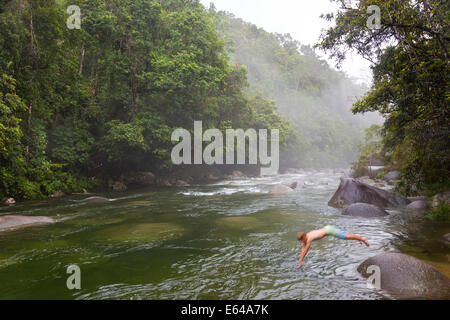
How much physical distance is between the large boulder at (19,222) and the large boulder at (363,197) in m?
9.92

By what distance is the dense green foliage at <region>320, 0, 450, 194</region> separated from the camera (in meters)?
6.57

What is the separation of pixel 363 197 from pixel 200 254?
7.78 metres

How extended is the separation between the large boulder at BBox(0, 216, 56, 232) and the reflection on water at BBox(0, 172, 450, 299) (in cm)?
53

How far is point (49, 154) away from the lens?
15547 mm

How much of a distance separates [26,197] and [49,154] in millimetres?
3431

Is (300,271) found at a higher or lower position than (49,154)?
lower

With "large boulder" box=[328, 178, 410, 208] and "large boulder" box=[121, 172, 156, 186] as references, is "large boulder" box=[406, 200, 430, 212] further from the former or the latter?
"large boulder" box=[121, 172, 156, 186]

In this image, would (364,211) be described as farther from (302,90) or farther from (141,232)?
(302,90)

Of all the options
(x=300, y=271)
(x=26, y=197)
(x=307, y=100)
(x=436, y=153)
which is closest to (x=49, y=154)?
(x=26, y=197)

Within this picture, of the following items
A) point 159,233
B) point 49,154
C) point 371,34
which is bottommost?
point 159,233

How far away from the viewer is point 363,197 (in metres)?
10.9

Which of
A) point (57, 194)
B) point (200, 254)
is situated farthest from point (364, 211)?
point (57, 194)

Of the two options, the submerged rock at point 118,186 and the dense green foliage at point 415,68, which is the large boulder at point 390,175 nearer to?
the dense green foliage at point 415,68
